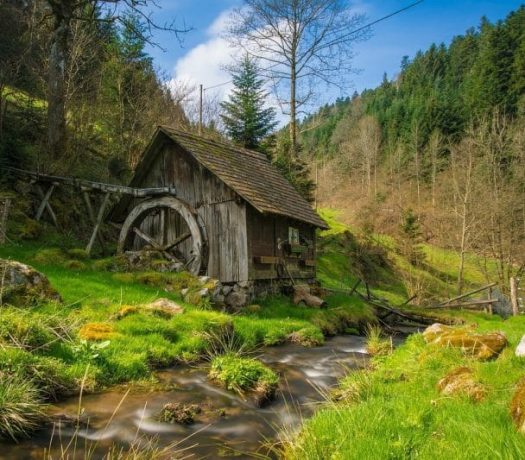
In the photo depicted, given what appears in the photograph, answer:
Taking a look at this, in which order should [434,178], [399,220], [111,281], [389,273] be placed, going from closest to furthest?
[111,281] < [389,273] < [399,220] < [434,178]

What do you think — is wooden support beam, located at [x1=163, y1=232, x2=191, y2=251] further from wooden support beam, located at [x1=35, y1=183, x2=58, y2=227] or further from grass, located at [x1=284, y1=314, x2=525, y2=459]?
grass, located at [x1=284, y1=314, x2=525, y2=459]

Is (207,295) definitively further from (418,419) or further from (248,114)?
(248,114)

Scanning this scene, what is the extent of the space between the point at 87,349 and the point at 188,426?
214 centimetres

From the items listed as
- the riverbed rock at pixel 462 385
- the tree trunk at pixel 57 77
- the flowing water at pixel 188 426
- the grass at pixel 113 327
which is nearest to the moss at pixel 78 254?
the grass at pixel 113 327

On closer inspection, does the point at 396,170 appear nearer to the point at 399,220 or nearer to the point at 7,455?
the point at 399,220

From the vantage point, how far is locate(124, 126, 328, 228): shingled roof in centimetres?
1325

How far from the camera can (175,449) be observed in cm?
449

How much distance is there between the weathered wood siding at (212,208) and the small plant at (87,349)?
7012 millimetres

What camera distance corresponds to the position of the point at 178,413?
17.1ft

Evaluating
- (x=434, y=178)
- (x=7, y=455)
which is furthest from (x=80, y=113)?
(x=434, y=178)

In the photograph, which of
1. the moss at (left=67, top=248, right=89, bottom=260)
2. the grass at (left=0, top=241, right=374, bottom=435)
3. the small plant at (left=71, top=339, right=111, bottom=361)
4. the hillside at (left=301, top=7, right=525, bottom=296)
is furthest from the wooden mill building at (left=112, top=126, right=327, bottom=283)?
the hillside at (left=301, top=7, right=525, bottom=296)

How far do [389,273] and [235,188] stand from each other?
1973 centimetres

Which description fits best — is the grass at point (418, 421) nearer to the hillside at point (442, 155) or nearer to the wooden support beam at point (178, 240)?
the wooden support beam at point (178, 240)

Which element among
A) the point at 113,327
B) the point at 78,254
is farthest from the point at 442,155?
the point at 113,327
